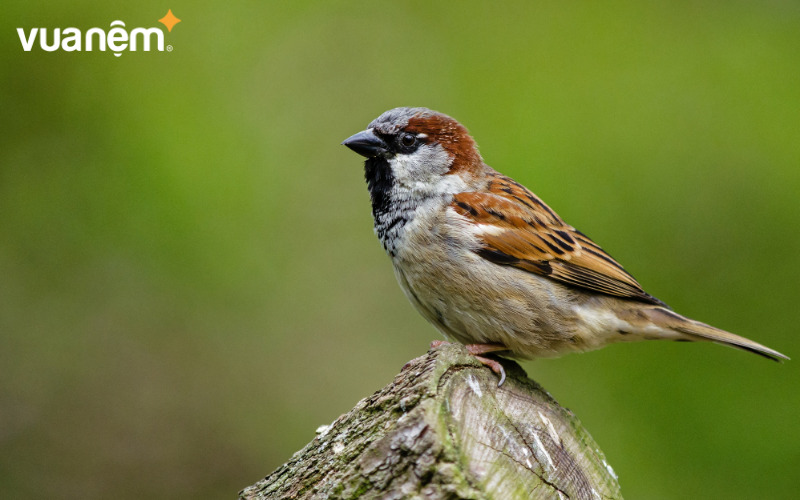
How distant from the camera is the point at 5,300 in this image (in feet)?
14.6

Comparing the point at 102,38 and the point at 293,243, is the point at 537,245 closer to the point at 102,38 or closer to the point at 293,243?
the point at 293,243

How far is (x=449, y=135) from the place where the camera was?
10.8ft

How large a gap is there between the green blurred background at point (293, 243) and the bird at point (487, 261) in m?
0.90

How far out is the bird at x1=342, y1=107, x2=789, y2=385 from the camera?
116 inches

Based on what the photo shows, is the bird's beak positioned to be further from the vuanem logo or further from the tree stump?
the vuanem logo

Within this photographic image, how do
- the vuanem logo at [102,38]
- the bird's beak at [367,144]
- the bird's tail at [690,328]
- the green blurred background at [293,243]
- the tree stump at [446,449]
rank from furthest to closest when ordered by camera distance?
1. the vuanem logo at [102,38]
2. the green blurred background at [293,243]
3. the bird's beak at [367,144]
4. the bird's tail at [690,328]
5. the tree stump at [446,449]

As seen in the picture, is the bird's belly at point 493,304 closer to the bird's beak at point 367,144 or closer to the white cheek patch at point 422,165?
the white cheek patch at point 422,165

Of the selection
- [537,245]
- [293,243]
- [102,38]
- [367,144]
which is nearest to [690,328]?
[537,245]

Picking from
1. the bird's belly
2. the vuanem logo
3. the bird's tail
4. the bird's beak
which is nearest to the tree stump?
the bird's belly

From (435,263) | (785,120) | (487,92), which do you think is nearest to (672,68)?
(785,120)

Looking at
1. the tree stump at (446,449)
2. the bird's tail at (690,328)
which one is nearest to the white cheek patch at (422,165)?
the bird's tail at (690,328)

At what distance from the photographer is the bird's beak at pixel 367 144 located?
319 cm

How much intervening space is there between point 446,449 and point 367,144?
1.84 m

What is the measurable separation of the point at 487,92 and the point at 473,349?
201cm
